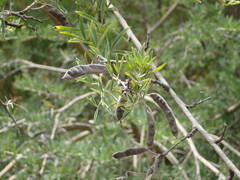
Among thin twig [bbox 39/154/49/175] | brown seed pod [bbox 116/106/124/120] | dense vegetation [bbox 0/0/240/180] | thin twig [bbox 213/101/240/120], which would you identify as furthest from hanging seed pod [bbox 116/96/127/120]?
thin twig [bbox 213/101/240/120]

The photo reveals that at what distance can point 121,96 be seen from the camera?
1.08 ft

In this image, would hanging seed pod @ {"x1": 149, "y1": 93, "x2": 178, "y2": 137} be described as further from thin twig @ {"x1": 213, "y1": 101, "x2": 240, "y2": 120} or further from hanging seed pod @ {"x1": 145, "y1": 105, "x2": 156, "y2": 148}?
thin twig @ {"x1": 213, "y1": 101, "x2": 240, "y2": 120}

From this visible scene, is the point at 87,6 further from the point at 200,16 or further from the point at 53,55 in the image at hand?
the point at 53,55

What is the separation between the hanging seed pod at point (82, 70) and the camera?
297 millimetres

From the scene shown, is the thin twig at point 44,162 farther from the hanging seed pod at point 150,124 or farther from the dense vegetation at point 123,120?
the hanging seed pod at point 150,124

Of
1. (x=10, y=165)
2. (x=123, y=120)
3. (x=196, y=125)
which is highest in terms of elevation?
(x=196, y=125)

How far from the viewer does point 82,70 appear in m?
0.30

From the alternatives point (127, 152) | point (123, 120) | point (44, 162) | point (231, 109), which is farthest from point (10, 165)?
point (231, 109)

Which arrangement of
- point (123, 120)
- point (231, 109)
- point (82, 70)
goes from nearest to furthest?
point (82, 70)
point (123, 120)
point (231, 109)

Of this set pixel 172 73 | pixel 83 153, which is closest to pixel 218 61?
pixel 172 73

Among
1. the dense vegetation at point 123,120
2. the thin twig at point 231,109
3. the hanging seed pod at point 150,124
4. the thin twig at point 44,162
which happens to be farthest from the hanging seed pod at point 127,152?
the thin twig at point 231,109

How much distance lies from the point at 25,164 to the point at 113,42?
20.1 inches

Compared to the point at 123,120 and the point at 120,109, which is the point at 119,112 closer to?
the point at 120,109

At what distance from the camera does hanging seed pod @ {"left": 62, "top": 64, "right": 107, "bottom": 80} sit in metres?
0.30
